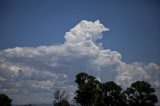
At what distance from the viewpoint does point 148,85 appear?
7856 centimetres

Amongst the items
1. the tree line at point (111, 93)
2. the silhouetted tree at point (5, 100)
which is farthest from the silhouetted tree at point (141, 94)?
the silhouetted tree at point (5, 100)

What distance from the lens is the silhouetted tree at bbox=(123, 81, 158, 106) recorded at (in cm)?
7788

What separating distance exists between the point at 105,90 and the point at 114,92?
247 centimetres

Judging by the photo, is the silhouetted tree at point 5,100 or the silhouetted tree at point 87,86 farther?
the silhouetted tree at point 5,100

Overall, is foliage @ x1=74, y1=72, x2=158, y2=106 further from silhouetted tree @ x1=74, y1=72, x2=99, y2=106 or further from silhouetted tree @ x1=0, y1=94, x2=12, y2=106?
silhouetted tree @ x1=0, y1=94, x2=12, y2=106

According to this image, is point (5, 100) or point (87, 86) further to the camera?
point (5, 100)

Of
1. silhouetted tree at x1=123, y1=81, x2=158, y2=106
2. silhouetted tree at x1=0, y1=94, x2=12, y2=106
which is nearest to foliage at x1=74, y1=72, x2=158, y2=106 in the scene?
silhouetted tree at x1=123, y1=81, x2=158, y2=106

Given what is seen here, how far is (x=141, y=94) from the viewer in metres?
78.8

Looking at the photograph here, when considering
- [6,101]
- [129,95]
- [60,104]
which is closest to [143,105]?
[129,95]

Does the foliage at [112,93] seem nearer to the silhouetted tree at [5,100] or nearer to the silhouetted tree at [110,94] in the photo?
the silhouetted tree at [110,94]

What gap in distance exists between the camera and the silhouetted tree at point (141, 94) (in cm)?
7788

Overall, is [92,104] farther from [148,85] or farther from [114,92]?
[148,85]

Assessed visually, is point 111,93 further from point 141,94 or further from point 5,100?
point 5,100

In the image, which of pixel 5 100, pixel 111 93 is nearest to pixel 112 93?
pixel 111 93
